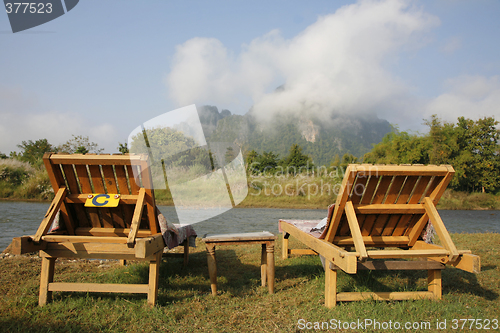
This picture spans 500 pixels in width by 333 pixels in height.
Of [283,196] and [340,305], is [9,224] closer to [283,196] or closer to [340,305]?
[340,305]

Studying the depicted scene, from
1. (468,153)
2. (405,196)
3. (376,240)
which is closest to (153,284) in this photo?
(376,240)

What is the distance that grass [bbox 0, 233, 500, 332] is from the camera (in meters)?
2.35

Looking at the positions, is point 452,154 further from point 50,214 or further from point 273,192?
point 50,214

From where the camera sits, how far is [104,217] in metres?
3.13

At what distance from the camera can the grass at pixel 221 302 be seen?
235 cm

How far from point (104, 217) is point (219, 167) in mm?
5101

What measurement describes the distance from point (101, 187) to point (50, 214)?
1.59 ft

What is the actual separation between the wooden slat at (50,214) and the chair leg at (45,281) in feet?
0.91

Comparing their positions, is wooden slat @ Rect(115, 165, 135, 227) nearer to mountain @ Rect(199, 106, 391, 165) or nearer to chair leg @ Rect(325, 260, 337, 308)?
chair leg @ Rect(325, 260, 337, 308)

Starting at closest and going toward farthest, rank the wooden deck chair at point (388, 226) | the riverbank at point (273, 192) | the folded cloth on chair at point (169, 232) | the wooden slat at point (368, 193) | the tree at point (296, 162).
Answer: the wooden deck chair at point (388, 226), the wooden slat at point (368, 193), the folded cloth on chair at point (169, 232), the riverbank at point (273, 192), the tree at point (296, 162)

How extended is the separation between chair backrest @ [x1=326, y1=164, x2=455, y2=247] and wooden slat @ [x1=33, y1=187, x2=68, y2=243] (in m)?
2.66

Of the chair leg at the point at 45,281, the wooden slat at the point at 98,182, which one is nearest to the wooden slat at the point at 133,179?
the wooden slat at the point at 98,182

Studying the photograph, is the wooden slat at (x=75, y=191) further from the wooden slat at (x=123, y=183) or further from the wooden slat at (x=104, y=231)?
the wooden slat at (x=123, y=183)

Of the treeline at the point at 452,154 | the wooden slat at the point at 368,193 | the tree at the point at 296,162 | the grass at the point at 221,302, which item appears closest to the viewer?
the grass at the point at 221,302
